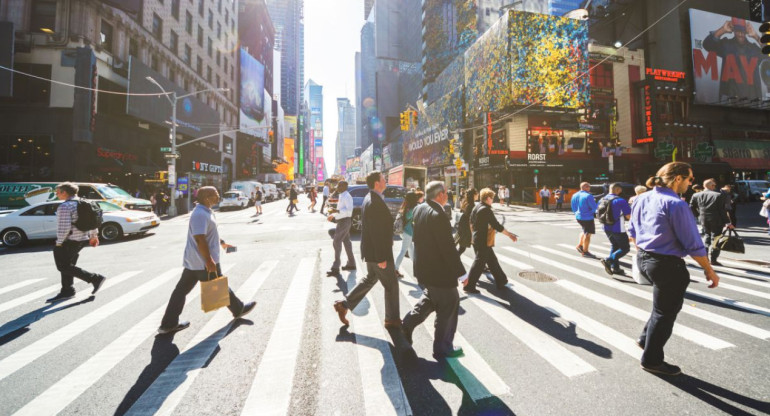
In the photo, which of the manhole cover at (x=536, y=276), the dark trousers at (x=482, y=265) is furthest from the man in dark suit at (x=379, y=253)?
the manhole cover at (x=536, y=276)

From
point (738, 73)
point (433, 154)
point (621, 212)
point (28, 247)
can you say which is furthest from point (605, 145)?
point (28, 247)

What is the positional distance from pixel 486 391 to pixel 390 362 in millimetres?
990

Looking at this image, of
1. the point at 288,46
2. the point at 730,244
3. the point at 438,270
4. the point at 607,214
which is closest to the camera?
the point at 438,270

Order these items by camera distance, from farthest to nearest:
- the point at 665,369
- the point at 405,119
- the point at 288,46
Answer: the point at 288,46
the point at 405,119
the point at 665,369

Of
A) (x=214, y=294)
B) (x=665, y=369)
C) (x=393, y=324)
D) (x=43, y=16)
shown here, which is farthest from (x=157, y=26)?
(x=665, y=369)

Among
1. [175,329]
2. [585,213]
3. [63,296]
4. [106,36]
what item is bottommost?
[175,329]

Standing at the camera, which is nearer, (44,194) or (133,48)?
(44,194)

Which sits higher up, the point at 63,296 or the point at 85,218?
the point at 85,218

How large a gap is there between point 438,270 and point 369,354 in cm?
124

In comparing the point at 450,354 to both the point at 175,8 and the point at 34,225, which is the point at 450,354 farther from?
the point at 175,8

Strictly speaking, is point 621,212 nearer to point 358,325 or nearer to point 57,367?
point 358,325

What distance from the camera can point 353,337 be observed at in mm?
3779

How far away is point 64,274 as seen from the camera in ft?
17.4

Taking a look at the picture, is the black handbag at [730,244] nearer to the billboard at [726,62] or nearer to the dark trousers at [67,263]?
the dark trousers at [67,263]
